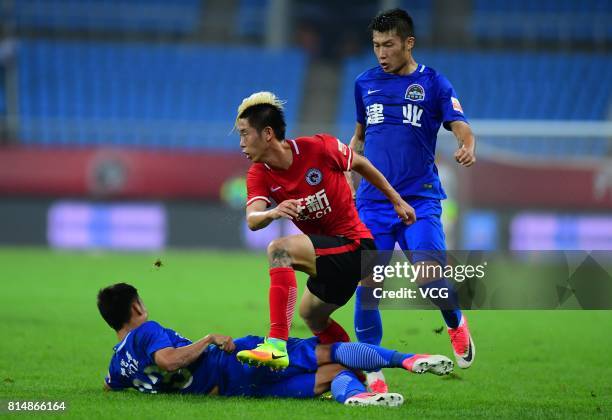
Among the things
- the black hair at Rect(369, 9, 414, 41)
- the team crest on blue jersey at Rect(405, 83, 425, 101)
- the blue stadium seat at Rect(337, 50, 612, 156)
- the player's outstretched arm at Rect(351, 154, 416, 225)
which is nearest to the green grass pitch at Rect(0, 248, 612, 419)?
the player's outstretched arm at Rect(351, 154, 416, 225)

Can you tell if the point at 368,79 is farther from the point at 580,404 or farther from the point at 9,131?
the point at 9,131

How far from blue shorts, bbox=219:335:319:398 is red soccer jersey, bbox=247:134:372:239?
2.46ft

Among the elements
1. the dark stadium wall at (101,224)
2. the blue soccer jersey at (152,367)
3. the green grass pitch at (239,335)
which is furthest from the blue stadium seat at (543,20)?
the blue soccer jersey at (152,367)

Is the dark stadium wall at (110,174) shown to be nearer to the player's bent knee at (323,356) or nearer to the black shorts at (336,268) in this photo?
the black shorts at (336,268)

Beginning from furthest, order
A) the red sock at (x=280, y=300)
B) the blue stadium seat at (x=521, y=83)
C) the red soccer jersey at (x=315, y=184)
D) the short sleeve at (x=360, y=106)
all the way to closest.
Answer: the blue stadium seat at (x=521, y=83)
the short sleeve at (x=360, y=106)
the red soccer jersey at (x=315, y=184)
the red sock at (x=280, y=300)

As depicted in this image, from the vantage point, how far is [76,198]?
23672 mm

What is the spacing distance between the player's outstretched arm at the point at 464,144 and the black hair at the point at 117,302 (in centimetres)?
222

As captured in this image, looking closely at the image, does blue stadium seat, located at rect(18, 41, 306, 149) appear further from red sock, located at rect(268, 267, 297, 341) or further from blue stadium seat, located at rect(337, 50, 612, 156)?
red sock, located at rect(268, 267, 297, 341)

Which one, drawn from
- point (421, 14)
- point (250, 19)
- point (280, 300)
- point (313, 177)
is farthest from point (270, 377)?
point (421, 14)

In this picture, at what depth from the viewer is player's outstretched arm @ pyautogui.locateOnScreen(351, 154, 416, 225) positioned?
22.0 feet

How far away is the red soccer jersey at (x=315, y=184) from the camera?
654 cm

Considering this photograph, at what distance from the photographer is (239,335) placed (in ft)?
33.3

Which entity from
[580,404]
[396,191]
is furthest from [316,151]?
[580,404]

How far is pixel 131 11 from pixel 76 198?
25.0 feet
